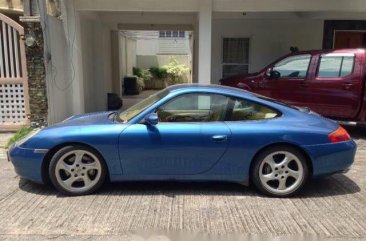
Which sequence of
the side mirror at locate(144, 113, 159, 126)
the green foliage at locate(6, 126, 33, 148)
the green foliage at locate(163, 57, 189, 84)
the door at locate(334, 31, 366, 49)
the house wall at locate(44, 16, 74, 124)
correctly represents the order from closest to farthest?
the side mirror at locate(144, 113, 159, 126)
the green foliage at locate(6, 126, 33, 148)
the house wall at locate(44, 16, 74, 124)
the door at locate(334, 31, 366, 49)
the green foliage at locate(163, 57, 189, 84)

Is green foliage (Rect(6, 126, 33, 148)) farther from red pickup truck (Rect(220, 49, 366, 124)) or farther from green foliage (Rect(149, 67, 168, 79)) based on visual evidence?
green foliage (Rect(149, 67, 168, 79))

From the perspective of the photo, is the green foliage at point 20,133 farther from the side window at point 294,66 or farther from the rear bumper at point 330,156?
the rear bumper at point 330,156

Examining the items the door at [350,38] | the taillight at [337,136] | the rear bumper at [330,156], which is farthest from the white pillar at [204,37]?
the door at [350,38]

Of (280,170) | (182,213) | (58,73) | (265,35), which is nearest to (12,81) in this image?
(58,73)

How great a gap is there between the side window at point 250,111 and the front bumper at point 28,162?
7.83ft

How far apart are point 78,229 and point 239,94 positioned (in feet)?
8.21

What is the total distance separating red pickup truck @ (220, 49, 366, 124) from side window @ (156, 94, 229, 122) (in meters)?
3.83

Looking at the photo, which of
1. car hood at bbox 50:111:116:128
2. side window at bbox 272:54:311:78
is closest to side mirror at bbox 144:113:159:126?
car hood at bbox 50:111:116:128

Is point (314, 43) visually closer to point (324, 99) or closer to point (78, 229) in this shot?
point (324, 99)

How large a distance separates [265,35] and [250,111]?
25.7 ft

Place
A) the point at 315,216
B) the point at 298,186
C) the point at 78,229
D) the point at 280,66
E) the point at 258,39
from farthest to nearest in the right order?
the point at 258,39, the point at 280,66, the point at 298,186, the point at 315,216, the point at 78,229

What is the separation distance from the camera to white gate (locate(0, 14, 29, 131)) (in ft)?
28.9

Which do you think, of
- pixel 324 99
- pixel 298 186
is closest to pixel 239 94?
pixel 298 186

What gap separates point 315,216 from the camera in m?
4.56
